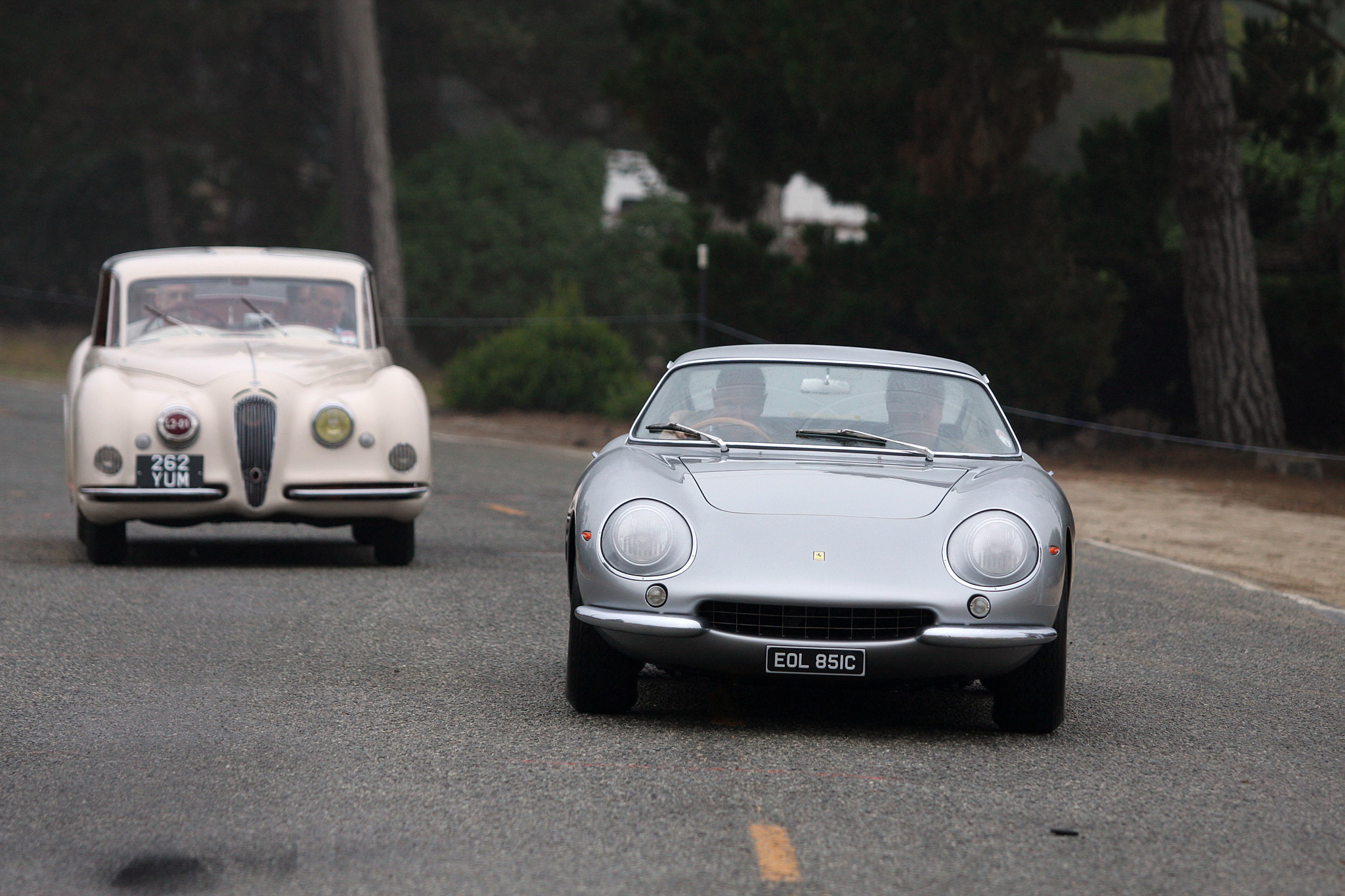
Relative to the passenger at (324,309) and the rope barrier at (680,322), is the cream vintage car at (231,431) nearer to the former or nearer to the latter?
the passenger at (324,309)

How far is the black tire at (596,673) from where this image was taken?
20.4ft

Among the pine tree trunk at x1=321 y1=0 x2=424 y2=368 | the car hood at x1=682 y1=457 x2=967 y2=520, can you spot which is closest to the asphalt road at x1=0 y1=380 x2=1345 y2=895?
the car hood at x1=682 y1=457 x2=967 y2=520

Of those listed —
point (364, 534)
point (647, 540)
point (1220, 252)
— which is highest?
point (1220, 252)

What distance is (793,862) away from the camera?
180 inches

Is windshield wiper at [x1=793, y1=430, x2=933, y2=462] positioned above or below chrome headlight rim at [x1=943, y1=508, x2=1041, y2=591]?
above

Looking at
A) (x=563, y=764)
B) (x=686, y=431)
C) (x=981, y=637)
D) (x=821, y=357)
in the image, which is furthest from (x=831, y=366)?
(x=563, y=764)

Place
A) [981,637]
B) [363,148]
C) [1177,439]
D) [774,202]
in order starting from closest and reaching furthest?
1. [981,637]
2. [1177,439]
3. [774,202]
4. [363,148]

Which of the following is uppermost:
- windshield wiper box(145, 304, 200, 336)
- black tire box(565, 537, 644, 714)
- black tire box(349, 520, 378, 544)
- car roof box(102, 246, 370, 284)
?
car roof box(102, 246, 370, 284)

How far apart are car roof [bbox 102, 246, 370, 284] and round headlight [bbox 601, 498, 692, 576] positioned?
6.09 metres

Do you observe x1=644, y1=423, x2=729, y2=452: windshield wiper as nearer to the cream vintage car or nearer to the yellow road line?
the yellow road line

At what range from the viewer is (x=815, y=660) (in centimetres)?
590

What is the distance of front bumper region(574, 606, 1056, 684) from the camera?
19.4 ft

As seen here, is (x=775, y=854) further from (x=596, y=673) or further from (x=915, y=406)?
(x=915, y=406)

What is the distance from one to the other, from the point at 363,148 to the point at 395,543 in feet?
79.8
